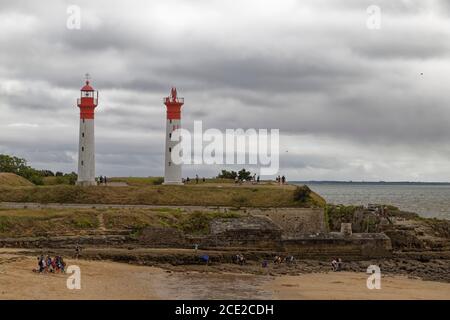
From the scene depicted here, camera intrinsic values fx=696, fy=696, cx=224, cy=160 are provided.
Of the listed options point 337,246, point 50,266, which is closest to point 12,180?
point 50,266

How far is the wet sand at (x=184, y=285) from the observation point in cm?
3133

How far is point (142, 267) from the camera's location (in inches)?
1558

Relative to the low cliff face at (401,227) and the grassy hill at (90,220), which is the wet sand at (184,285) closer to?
the grassy hill at (90,220)

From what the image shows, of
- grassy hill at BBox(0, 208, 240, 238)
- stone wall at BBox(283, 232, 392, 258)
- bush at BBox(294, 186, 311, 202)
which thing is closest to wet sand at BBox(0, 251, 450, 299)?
stone wall at BBox(283, 232, 392, 258)

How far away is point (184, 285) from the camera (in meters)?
35.0

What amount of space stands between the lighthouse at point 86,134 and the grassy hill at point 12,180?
7.30 meters

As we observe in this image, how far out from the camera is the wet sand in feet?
103

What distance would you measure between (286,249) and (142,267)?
10.4 metres

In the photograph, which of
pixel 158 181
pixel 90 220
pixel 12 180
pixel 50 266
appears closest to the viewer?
pixel 50 266

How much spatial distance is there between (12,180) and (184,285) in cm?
3325

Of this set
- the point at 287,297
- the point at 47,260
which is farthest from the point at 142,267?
the point at 287,297

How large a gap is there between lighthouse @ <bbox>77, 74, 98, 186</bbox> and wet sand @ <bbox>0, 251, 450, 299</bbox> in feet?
63.5

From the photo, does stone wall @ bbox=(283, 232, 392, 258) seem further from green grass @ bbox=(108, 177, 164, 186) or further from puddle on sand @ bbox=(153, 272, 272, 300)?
green grass @ bbox=(108, 177, 164, 186)

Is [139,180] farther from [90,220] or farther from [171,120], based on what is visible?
[90,220]
